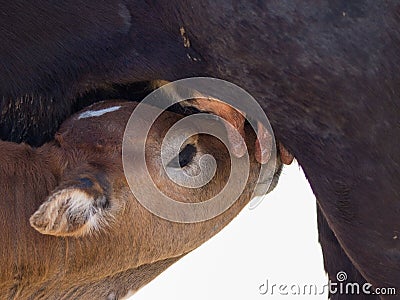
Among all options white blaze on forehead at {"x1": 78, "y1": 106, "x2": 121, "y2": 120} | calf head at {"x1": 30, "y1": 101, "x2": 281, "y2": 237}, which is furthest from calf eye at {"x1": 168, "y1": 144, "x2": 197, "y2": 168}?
white blaze on forehead at {"x1": 78, "y1": 106, "x2": 121, "y2": 120}

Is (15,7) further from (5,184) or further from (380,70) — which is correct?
(380,70)

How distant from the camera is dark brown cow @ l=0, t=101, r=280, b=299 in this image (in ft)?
8.39

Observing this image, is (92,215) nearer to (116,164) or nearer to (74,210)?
(74,210)

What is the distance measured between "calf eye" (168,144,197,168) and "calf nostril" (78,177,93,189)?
0.32m

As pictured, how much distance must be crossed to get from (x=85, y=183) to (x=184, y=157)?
0.41 m

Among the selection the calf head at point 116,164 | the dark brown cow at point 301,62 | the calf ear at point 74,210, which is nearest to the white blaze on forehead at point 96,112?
the calf head at point 116,164

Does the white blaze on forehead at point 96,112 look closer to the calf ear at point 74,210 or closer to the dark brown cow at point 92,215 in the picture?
the dark brown cow at point 92,215

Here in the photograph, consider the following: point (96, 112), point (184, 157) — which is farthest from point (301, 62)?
point (96, 112)

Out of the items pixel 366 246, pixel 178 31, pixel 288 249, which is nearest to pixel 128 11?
pixel 178 31

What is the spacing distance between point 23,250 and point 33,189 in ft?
0.56

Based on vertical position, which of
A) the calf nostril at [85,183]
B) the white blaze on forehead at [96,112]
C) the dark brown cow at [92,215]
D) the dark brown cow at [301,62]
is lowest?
the dark brown cow at [92,215]

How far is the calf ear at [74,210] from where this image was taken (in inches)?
91.1

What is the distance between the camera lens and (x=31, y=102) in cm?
280

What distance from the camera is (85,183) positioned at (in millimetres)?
2477
